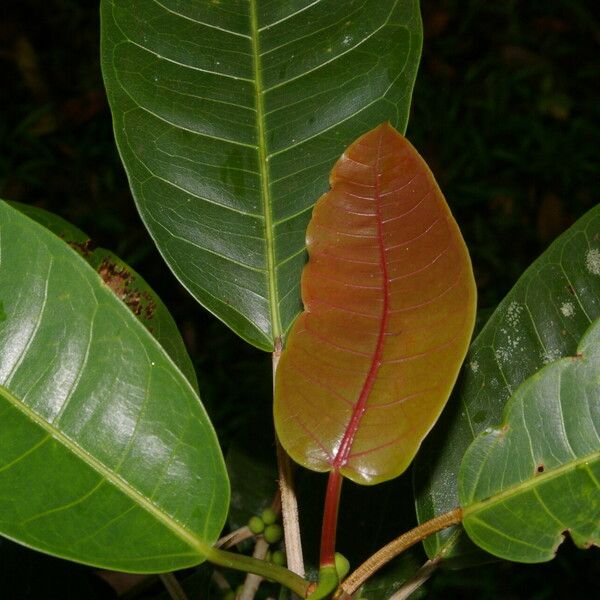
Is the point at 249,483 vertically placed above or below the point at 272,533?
below

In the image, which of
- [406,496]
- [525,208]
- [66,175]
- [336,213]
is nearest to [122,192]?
[66,175]

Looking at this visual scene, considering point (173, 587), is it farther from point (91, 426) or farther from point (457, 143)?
point (457, 143)

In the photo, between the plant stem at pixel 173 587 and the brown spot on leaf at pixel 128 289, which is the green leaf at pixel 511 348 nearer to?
the plant stem at pixel 173 587

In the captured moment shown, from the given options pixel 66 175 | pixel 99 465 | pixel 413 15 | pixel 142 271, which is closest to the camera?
pixel 99 465

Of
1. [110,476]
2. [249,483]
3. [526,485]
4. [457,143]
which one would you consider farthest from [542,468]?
[457,143]

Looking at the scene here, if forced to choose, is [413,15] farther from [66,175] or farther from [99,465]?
[66,175]
